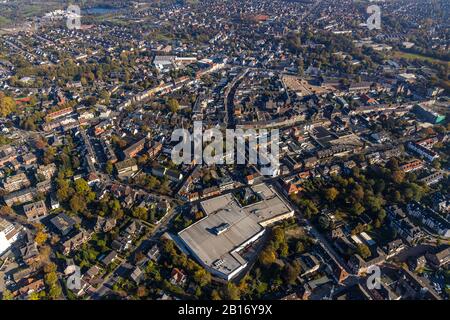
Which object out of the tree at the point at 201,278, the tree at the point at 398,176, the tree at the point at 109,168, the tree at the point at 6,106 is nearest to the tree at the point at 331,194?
the tree at the point at 398,176

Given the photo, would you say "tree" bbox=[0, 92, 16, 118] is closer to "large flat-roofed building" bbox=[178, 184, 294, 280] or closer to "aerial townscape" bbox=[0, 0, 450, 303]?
"aerial townscape" bbox=[0, 0, 450, 303]

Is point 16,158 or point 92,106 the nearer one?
point 16,158

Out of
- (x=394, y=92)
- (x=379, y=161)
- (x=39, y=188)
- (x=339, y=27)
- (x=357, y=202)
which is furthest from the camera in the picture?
(x=339, y=27)

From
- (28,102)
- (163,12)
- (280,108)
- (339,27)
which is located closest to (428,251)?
(280,108)

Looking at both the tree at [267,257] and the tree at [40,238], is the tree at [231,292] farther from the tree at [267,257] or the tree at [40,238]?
the tree at [40,238]

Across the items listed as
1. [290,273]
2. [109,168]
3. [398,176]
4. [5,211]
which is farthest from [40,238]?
[398,176]

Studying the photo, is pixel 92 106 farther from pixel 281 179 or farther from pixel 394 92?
pixel 394 92

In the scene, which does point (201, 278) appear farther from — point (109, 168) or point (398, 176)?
point (398, 176)
